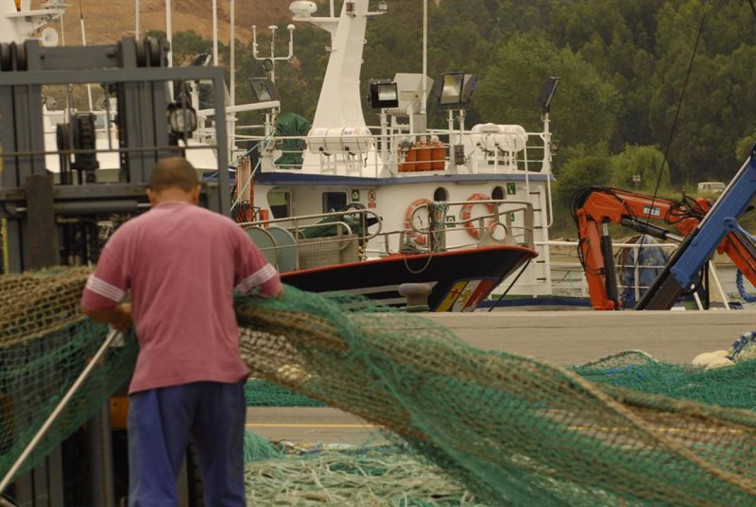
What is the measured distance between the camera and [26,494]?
22.8 ft

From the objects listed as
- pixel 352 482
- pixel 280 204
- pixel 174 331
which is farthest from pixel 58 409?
pixel 280 204

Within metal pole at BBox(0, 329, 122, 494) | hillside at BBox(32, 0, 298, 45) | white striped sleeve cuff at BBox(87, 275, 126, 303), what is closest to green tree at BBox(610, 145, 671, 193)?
metal pole at BBox(0, 329, 122, 494)

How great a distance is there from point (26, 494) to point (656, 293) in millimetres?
14985

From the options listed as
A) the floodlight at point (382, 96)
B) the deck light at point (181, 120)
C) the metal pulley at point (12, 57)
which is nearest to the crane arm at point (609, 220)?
the floodlight at point (382, 96)

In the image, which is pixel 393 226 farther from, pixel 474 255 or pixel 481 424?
pixel 481 424

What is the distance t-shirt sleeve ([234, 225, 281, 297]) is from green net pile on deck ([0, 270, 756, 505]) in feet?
0.53

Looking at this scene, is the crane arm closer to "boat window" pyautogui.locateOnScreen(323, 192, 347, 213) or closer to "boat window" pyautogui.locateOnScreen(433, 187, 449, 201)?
"boat window" pyautogui.locateOnScreen(433, 187, 449, 201)

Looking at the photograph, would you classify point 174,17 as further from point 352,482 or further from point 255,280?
point 255,280

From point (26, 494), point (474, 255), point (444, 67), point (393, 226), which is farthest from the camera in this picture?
point (444, 67)

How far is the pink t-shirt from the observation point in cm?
598

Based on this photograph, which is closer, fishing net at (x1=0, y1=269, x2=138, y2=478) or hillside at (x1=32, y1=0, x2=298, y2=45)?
fishing net at (x1=0, y1=269, x2=138, y2=478)

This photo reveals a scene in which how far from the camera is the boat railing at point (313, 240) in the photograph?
21938 millimetres

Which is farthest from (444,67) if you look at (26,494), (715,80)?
(26,494)

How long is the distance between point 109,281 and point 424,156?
74.8ft
